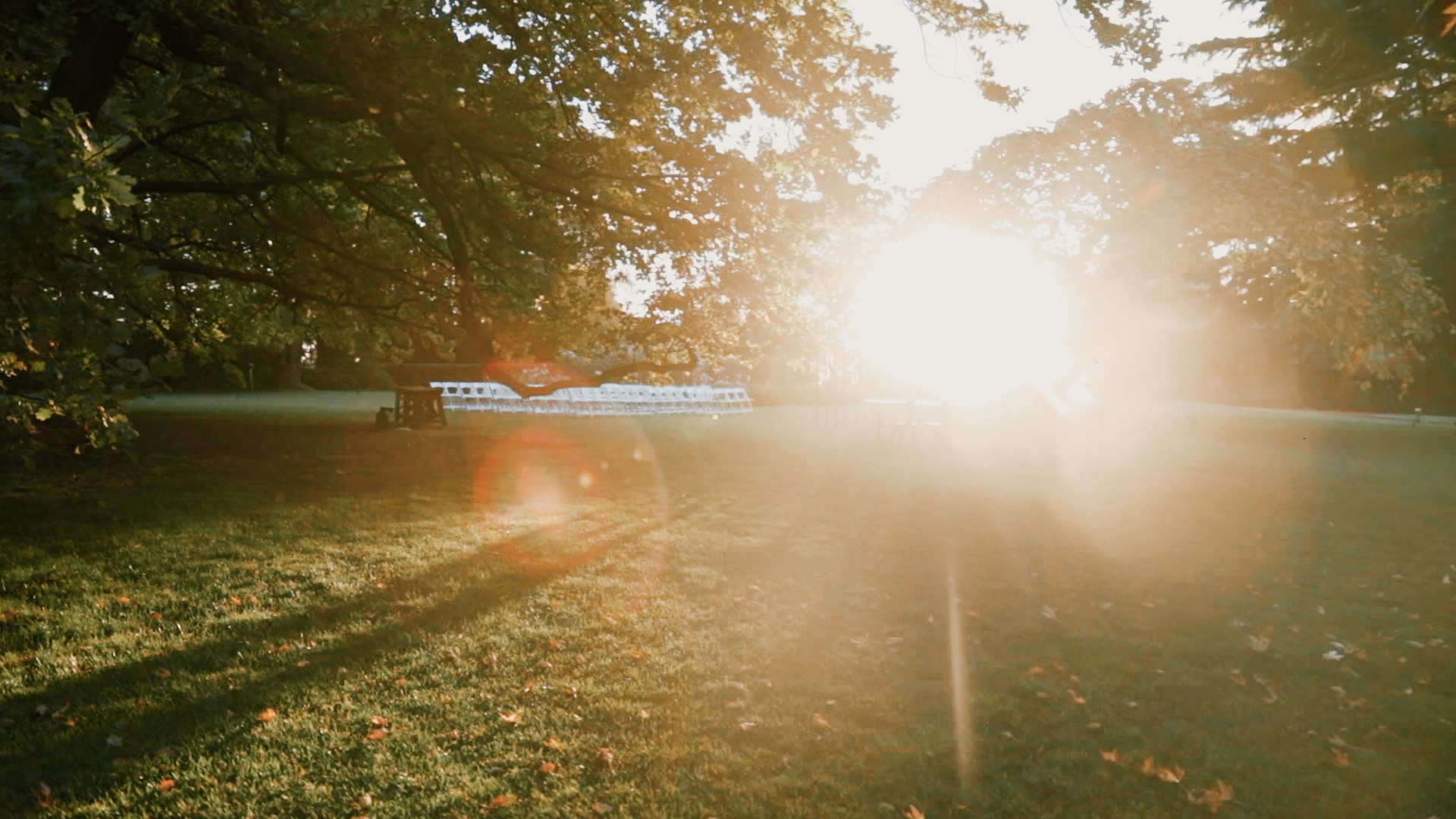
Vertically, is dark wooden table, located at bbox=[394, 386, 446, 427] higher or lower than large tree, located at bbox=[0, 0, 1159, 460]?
lower

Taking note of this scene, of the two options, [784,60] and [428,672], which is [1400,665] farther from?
[784,60]

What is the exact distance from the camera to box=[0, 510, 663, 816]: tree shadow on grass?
11.6 ft

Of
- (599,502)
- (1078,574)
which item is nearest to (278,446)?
(599,502)

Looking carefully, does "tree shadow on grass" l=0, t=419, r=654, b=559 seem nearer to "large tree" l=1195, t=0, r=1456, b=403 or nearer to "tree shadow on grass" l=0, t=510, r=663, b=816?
"tree shadow on grass" l=0, t=510, r=663, b=816

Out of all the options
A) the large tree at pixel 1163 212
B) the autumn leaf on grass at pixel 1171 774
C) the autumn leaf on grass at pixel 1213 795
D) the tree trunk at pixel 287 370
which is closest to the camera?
the autumn leaf on grass at pixel 1213 795

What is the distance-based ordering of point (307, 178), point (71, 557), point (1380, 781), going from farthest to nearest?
point (307, 178) < point (71, 557) < point (1380, 781)

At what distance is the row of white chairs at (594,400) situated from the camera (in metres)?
26.4

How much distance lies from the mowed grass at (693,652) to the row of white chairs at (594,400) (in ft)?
48.5

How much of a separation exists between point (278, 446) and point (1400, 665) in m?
14.9

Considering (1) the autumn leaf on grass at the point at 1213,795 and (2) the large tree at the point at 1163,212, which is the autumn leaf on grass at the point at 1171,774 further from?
(2) the large tree at the point at 1163,212

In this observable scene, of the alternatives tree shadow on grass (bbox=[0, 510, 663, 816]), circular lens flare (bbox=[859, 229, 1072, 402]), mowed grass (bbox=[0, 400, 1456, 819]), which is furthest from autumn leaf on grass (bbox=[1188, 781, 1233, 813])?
circular lens flare (bbox=[859, 229, 1072, 402])

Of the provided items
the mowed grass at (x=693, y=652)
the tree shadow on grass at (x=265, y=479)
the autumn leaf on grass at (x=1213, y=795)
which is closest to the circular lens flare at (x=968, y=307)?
the mowed grass at (x=693, y=652)

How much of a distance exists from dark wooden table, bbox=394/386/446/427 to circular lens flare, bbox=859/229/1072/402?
979 centimetres

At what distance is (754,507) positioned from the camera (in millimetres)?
10719
